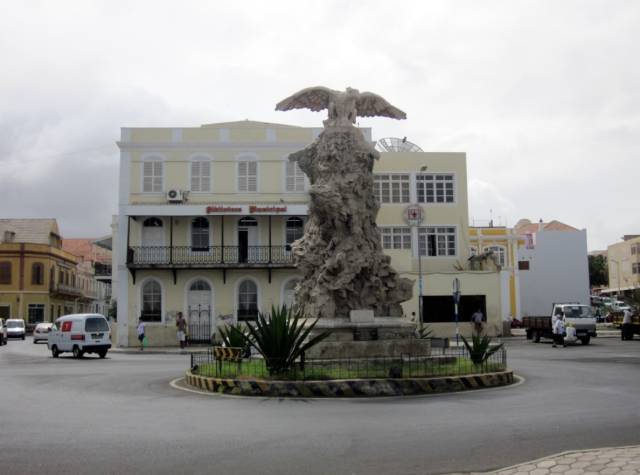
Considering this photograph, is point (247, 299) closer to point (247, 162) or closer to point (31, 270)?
point (247, 162)

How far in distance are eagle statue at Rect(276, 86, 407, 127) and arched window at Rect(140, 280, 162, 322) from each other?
2075 cm

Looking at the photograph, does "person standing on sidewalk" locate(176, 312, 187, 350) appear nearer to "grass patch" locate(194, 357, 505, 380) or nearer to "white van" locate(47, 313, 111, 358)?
"white van" locate(47, 313, 111, 358)

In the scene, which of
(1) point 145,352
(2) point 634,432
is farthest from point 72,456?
(1) point 145,352

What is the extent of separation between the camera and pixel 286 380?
496 inches

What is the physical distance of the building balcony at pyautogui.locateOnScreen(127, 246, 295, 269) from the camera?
35906 millimetres

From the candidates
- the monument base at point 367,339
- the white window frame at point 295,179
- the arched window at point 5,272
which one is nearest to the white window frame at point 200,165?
the white window frame at point 295,179

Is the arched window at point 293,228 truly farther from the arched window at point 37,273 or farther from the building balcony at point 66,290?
the building balcony at point 66,290

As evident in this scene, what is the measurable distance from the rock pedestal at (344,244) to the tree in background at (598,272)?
79.0 meters

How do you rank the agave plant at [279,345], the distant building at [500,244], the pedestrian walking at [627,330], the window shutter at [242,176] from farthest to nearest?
the distant building at [500,244] < the window shutter at [242,176] < the pedestrian walking at [627,330] < the agave plant at [279,345]

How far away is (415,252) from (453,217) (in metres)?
2.98

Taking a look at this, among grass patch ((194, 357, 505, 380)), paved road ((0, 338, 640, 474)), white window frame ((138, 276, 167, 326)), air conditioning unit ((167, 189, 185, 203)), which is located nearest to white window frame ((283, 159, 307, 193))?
air conditioning unit ((167, 189, 185, 203))

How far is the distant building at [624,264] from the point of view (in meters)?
81.8

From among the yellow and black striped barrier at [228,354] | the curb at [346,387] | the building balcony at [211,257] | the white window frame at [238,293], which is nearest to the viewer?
the curb at [346,387]

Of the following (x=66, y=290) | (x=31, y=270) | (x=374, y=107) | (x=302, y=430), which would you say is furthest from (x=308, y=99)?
(x=66, y=290)
